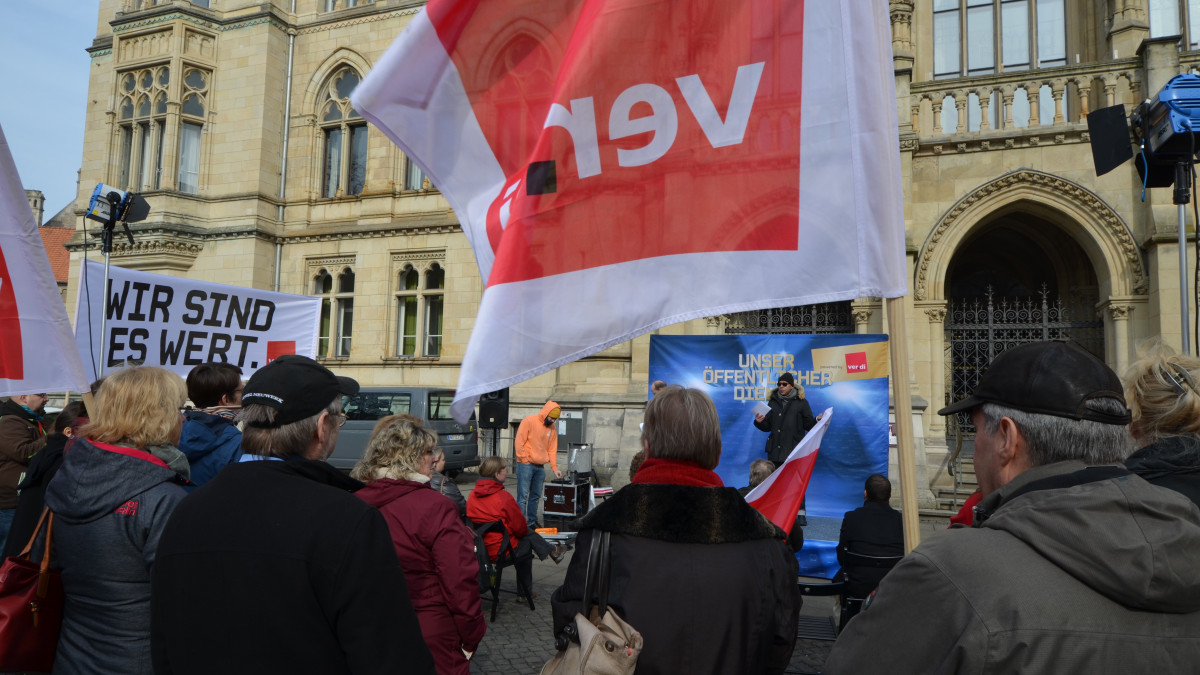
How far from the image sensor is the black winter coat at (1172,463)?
7.11ft

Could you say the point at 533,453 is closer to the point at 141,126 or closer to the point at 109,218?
the point at 109,218

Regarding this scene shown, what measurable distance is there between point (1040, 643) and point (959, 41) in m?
16.3

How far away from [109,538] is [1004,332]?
13954 mm

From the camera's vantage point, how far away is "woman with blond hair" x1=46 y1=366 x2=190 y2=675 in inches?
96.4

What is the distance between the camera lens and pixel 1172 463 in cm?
221

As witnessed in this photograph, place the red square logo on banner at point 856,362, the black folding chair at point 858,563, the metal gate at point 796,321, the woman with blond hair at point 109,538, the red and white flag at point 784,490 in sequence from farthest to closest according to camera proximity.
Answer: the metal gate at point 796,321, the red square logo on banner at point 856,362, the black folding chair at point 858,563, the red and white flag at point 784,490, the woman with blond hair at point 109,538

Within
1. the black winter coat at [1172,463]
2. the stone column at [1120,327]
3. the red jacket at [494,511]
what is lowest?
the red jacket at [494,511]

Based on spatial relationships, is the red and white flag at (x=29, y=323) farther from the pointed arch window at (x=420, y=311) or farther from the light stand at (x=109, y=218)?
the pointed arch window at (x=420, y=311)

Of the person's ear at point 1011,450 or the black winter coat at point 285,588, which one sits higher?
the person's ear at point 1011,450

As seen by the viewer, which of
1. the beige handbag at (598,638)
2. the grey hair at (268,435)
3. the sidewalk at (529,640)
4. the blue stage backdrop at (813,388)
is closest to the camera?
the grey hair at (268,435)

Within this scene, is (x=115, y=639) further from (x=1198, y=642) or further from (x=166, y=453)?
(x=1198, y=642)

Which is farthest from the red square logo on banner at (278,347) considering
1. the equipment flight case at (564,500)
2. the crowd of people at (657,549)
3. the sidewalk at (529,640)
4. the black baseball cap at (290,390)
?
the black baseball cap at (290,390)

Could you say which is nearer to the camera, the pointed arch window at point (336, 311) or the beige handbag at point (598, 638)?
the beige handbag at point (598, 638)

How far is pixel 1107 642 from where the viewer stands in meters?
1.25
